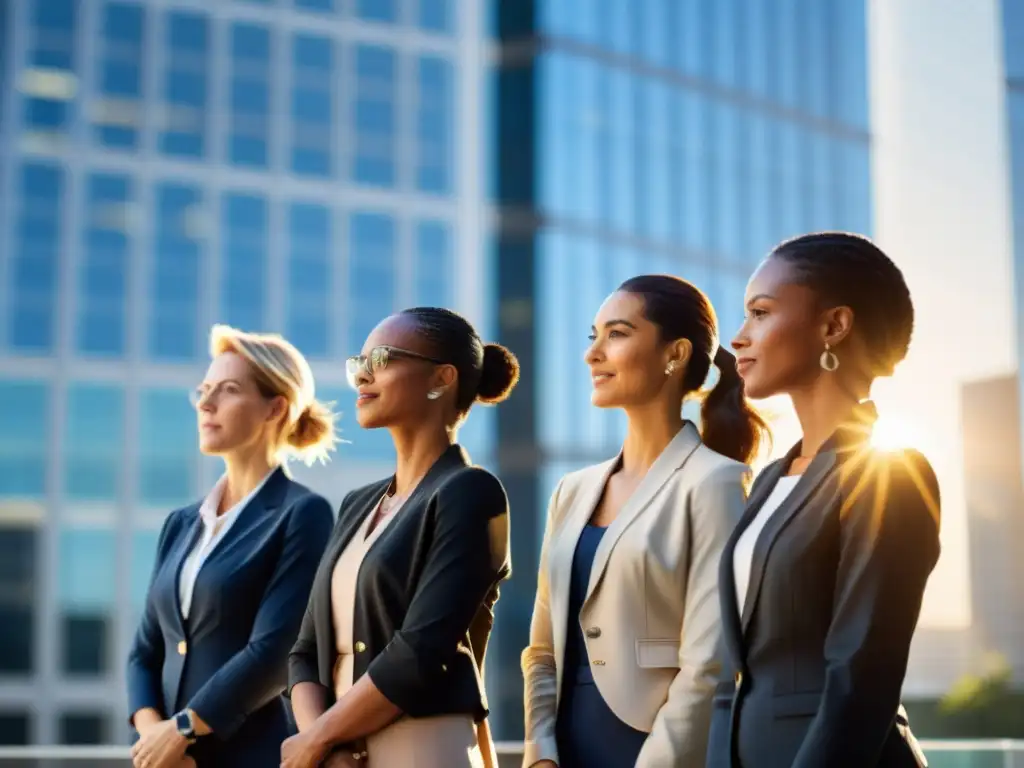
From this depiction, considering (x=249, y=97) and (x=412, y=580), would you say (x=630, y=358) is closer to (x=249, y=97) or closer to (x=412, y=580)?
(x=412, y=580)

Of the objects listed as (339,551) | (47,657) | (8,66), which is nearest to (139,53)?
(8,66)

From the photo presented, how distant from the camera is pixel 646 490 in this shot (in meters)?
2.89

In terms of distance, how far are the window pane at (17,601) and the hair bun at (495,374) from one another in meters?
30.3

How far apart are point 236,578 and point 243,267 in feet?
105

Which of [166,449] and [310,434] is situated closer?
[310,434]

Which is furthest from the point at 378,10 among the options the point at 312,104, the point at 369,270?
the point at 369,270

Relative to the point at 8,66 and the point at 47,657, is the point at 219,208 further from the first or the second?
the point at 47,657

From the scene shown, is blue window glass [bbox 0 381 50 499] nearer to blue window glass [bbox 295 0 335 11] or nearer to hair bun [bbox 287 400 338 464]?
blue window glass [bbox 295 0 335 11]

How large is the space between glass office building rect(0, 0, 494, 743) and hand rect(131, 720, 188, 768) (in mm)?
28812

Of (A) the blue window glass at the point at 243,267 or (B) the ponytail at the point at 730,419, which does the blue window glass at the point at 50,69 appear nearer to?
(A) the blue window glass at the point at 243,267

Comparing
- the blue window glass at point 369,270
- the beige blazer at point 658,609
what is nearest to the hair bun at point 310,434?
the beige blazer at point 658,609

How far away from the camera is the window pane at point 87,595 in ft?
105

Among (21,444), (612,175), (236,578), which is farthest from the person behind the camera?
(612,175)

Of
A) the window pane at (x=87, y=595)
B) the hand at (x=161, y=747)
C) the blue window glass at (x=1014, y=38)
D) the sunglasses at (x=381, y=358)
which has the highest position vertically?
the blue window glass at (x=1014, y=38)
